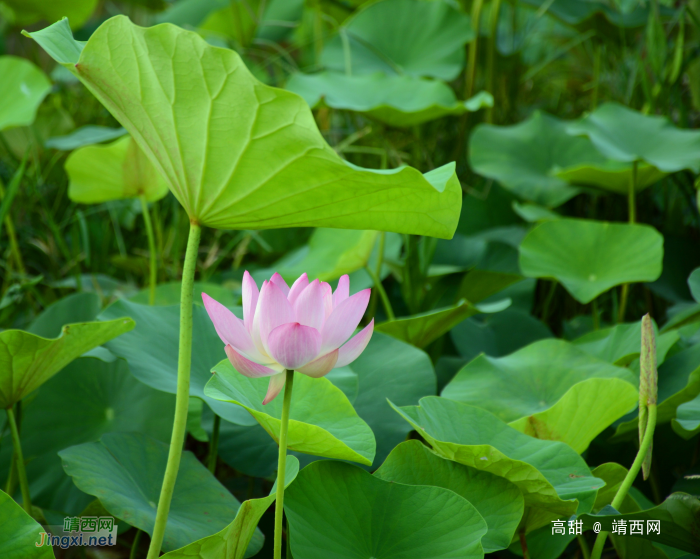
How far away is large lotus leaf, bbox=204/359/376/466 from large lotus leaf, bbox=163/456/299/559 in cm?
3

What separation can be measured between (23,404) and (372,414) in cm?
48

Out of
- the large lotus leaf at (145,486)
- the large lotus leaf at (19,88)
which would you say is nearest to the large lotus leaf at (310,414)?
the large lotus leaf at (145,486)

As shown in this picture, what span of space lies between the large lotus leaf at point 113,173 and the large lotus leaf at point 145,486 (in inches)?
21.3

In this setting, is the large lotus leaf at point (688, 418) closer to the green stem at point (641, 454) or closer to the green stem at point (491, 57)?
the green stem at point (641, 454)

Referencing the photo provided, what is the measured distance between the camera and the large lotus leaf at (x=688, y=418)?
64 cm

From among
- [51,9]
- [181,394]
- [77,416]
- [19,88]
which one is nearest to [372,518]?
[181,394]

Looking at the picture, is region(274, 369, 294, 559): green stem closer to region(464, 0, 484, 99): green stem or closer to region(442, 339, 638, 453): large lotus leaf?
region(442, 339, 638, 453): large lotus leaf

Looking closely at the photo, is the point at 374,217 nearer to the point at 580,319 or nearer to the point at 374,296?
the point at 374,296

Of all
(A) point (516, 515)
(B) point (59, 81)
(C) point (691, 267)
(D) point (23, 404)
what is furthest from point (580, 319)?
(B) point (59, 81)

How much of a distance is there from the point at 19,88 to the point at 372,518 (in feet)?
4.49

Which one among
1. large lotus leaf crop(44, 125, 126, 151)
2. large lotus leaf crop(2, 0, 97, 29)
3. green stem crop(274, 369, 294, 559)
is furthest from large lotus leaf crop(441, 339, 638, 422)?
large lotus leaf crop(2, 0, 97, 29)

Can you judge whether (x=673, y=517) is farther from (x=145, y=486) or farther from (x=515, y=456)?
(x=145, y=486)

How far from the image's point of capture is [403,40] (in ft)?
5.46

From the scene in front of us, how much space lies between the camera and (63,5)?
6.33 ft
